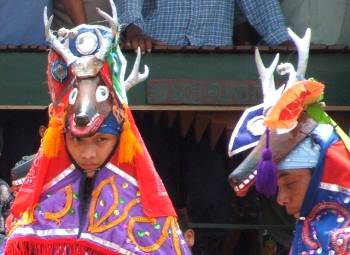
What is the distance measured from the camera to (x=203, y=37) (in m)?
8.23

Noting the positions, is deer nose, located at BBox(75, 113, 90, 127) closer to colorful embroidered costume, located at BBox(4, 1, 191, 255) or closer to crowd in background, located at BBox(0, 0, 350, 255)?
colorful embroidered costume, located at BBox(4, 1, 191, 255)

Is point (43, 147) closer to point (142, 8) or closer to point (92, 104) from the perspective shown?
point (92, 104)

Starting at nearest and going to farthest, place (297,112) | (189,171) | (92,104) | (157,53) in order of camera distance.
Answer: (297,112), (92,104), (157,53), (189,171)

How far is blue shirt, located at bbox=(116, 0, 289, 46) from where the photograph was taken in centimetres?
823

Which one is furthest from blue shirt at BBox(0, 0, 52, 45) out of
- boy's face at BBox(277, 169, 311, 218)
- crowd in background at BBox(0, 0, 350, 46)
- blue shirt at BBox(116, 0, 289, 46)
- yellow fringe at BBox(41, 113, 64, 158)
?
boy's face at BBox(277, 169, 311, 218)

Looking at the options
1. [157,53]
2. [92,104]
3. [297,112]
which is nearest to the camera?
[297,112]

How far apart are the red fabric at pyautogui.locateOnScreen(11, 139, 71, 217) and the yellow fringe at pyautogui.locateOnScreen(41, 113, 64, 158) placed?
0.03 m

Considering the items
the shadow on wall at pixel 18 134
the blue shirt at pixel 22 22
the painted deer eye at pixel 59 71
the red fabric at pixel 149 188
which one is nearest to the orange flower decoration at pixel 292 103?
the red fabric at pixel 149 188

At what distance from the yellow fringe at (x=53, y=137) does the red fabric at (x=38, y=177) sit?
27 millimetres

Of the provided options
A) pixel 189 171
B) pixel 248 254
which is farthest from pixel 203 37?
pixel 248 254

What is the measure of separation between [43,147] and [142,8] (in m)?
2.14

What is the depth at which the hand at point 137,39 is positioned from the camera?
7988mm

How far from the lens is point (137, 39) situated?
26.3 feet

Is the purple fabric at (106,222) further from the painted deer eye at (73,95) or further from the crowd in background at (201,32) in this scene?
the crowd in background at (201,32)
